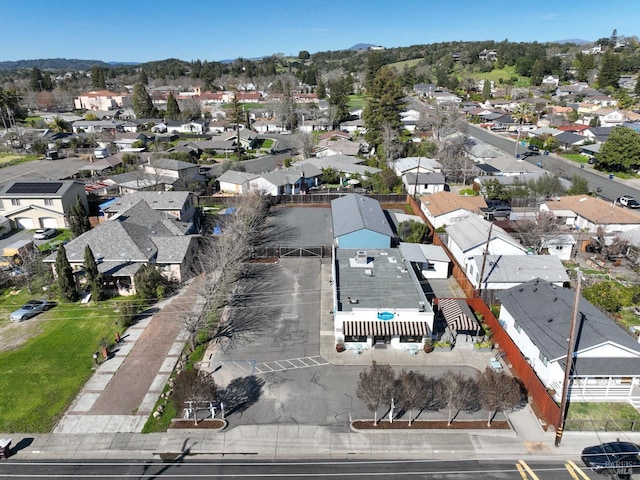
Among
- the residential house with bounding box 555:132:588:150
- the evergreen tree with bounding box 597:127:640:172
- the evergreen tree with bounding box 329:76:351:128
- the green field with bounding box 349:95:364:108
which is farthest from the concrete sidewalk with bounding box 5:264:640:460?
the green field with bounding box 349:95:364:108

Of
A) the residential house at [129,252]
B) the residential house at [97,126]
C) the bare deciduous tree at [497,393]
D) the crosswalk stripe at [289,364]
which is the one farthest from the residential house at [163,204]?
the residential house at [97,126]

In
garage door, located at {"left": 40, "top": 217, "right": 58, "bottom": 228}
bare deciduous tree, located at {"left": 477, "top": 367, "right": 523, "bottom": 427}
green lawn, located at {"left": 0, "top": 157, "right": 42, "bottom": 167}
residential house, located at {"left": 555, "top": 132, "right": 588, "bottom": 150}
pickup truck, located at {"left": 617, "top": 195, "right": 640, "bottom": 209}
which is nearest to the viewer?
bare deciduous tree, located at {"left": 477, "top": 367, "right": 523, "bottom": 427}

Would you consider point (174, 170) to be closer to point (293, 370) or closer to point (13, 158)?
point (293, 370)

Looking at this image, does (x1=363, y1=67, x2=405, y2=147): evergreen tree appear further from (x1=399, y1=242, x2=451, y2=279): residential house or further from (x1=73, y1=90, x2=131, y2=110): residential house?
(x1=73, y1=90, x2=131, y2=110): residential house

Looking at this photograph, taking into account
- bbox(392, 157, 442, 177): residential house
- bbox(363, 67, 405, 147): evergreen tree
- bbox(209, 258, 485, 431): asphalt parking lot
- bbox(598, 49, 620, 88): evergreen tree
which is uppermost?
bbox(598, 49, 620, 88): evergreen tree

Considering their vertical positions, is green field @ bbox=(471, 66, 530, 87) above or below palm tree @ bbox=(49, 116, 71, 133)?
above

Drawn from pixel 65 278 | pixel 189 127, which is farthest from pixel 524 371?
pixel 189 127

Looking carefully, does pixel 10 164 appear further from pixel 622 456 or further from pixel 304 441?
pixel 622 456

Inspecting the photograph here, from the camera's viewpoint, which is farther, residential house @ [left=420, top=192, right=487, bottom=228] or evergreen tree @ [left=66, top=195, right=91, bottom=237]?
residential house @ [left=420, top=192, right=487, bottom=228]
